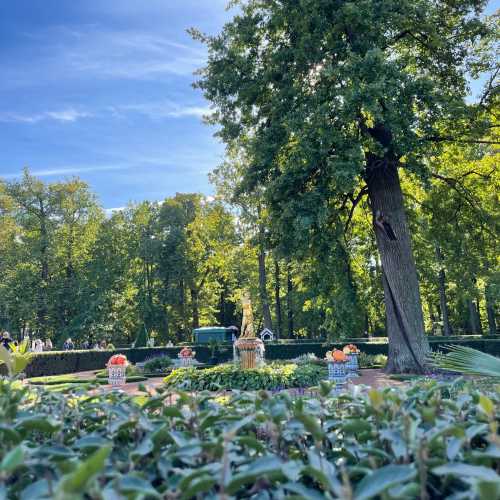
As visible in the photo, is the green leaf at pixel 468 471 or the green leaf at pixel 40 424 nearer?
the green leaf at pixel 468 471

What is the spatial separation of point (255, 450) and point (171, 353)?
2386cm

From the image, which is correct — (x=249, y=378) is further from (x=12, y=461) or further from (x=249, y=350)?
(x=12, y=461)

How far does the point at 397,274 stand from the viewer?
43.8ft

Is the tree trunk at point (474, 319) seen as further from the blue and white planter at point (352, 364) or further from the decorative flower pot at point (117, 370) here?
the decorative flower pot at point (117, 370)

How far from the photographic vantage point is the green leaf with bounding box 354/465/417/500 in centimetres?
102

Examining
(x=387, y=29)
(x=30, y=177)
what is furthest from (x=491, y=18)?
(x=30, y=177)

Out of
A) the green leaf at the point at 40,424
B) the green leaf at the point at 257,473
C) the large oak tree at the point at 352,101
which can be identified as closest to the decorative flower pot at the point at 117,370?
the large oak tree at the point at 352,101

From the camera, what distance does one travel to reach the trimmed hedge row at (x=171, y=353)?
1916 centimetres

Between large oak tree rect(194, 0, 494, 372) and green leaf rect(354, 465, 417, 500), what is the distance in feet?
32.7

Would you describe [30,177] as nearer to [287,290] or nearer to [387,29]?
[287,290]

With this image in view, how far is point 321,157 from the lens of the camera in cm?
1168

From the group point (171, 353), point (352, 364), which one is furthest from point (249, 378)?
point (171, 353)

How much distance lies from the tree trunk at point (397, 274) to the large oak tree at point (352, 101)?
0.03 meters

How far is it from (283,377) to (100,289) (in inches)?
1059
